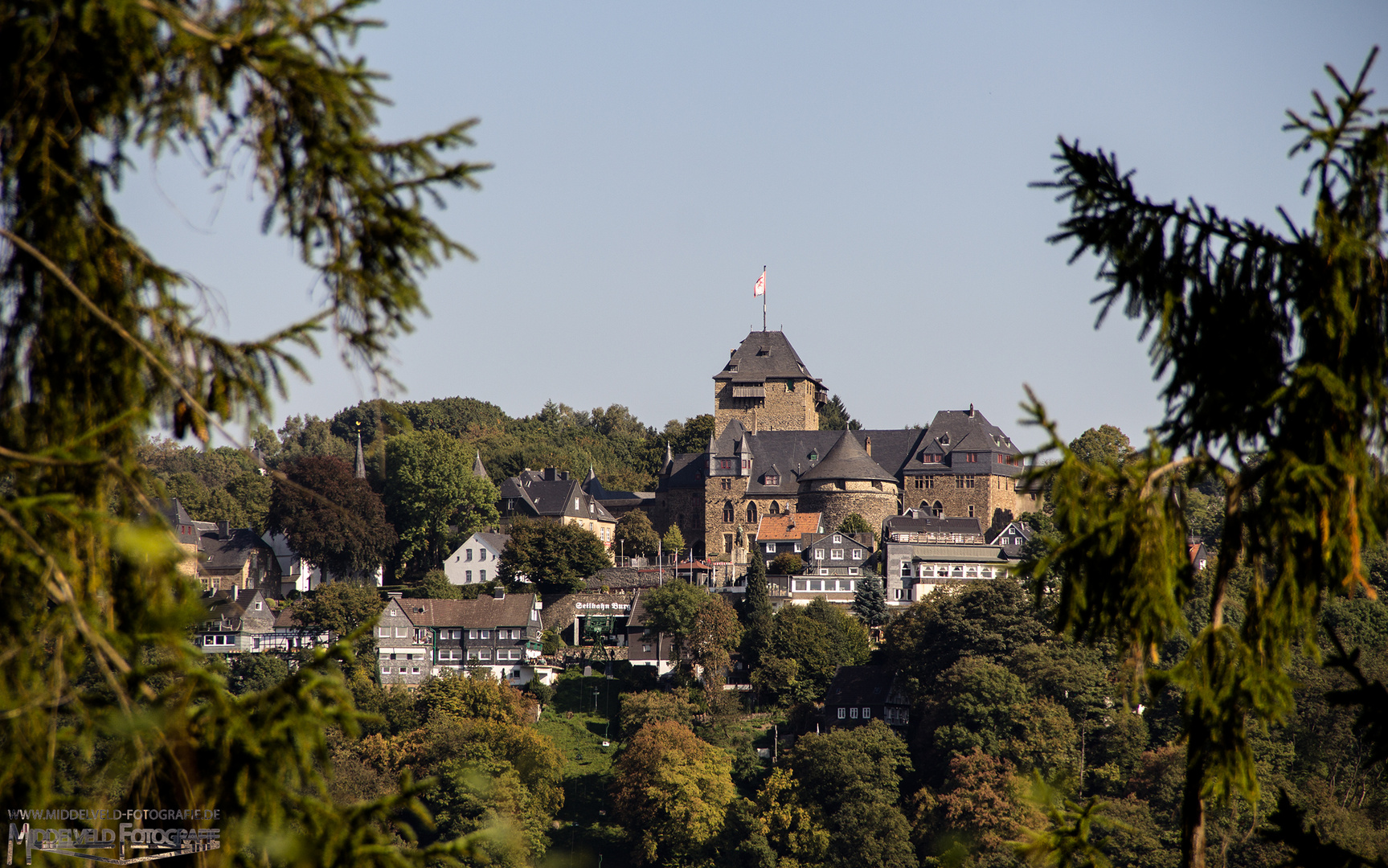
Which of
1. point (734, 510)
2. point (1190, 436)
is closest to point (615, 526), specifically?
point (734, 510)

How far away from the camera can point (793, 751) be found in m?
64.1

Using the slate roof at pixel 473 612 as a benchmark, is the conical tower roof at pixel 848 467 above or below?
above

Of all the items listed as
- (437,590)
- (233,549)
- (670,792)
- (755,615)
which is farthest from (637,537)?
(670,792)

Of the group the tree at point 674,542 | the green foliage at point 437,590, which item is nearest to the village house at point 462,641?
the green foliage at point 437,590

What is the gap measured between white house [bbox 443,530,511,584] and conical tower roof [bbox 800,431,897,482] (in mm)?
20303

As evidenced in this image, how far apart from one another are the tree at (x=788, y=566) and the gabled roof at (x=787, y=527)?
391 cm

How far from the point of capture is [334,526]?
82.9 metres

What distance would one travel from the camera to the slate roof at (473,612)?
78.7 m

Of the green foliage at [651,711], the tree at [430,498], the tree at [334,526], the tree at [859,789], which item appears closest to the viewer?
the tree at [859,789]

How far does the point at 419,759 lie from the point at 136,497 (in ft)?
197

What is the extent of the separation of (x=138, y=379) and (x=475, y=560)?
83.9 metres

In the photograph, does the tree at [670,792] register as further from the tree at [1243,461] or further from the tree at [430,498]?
the tree at [1243,461]

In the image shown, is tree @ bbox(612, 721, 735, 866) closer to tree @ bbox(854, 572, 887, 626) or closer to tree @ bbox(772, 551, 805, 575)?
tree @ bbox(854, 572, 887, 626)

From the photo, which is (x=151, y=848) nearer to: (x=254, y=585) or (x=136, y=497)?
(x=136, y=497)
